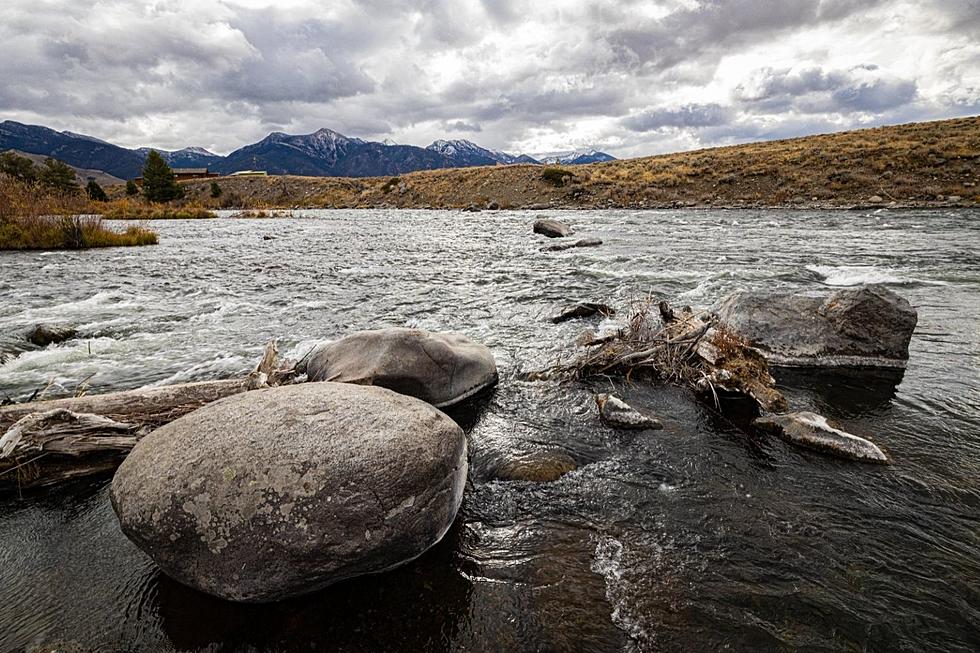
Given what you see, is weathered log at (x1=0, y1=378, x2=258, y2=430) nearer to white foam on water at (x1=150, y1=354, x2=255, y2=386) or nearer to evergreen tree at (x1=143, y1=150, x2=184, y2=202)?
white foam on water at (x1=150, y1=354, x2=255, y2=386)

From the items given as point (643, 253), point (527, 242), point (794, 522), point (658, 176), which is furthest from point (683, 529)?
point (658, 176)

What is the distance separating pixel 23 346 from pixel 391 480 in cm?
875

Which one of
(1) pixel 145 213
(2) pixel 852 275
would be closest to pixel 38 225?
(1) pixel 145 213

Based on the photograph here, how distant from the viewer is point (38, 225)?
19.9 meters

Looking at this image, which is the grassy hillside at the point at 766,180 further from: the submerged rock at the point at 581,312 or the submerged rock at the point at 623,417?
the submerged rock at the point at 623,417

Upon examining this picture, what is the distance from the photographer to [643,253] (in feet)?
58.0

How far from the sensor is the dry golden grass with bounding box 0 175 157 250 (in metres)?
19.4

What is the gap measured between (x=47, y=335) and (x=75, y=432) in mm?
5739

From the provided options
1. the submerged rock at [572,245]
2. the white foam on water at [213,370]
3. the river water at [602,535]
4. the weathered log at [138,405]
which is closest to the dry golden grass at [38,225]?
the river water at [602,535]

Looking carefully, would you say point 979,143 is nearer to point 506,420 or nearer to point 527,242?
point 527,242

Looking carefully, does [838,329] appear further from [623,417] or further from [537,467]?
[537,467]

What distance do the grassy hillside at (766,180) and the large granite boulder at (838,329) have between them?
102 ft

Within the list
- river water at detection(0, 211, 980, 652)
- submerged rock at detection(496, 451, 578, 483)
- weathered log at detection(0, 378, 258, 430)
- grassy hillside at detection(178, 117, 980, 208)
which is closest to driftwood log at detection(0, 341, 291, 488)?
weathered log at detection(0, 378, 258, 430)

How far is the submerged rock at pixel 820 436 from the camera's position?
15.3 ft
